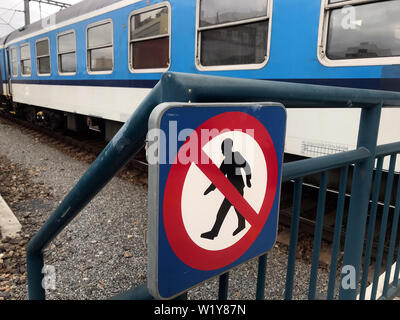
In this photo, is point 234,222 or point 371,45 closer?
point 234,222

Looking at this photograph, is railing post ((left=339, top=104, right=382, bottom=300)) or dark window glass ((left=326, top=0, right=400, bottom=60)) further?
dark window glass ((left=326, top=0, right=400, bottom=60))

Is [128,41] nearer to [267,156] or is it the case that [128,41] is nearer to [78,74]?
[78,74]

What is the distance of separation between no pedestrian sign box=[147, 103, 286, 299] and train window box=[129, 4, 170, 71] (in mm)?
4374

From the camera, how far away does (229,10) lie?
407 centimetres

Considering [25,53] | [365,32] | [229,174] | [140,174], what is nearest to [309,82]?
[365,32]

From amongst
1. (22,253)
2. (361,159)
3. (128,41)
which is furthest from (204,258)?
(128,41)

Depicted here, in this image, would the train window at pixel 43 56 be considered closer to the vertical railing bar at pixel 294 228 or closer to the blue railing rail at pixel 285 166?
the blue railing rail at pixel 285 166

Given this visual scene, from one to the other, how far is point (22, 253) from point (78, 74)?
5.30 metres

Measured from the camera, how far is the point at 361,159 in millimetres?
1438

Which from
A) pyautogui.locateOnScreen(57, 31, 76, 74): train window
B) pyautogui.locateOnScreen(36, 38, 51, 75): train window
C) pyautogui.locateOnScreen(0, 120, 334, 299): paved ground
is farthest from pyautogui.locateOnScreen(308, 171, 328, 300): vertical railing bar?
pyautogui.locateOnScreen(36, 38, 51, 75): train window

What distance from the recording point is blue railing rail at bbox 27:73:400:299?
754mm

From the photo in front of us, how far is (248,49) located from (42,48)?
7551 mm

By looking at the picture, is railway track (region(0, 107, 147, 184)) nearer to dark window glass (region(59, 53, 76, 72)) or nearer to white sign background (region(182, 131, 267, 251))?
dark window glass (region(59, 53, 76, 72))

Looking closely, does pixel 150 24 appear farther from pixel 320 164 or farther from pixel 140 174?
pixel 320 164
